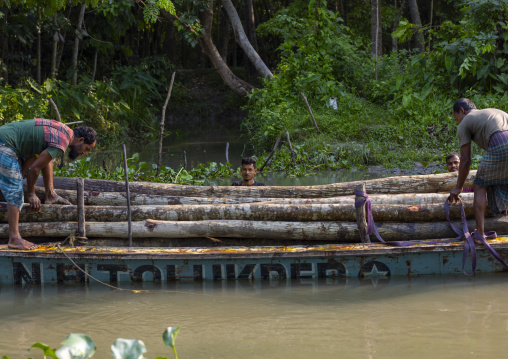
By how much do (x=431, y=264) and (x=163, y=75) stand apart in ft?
58.1

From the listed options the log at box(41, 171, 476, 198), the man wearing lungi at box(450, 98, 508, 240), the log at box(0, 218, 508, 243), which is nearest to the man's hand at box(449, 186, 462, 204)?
the man wearing lungi at box(450, 98, 508, 240)

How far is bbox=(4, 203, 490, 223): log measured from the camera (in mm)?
5738

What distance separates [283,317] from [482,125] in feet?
8.15

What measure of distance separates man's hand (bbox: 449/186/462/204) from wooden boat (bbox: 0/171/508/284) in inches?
4.6

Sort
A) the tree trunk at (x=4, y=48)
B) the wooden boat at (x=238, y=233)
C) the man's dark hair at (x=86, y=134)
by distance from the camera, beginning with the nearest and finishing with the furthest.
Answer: the wooden boat at (x=238, y=233) < the man's dark hair at (x=86, y=134) < the tree trunk at (x=4, y=48)

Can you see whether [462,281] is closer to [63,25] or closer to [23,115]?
[23,115]

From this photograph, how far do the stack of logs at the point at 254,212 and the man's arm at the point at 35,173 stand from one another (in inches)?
12.6

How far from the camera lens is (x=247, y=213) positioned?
5.85 m

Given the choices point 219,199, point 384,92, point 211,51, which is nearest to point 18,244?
point 219,199

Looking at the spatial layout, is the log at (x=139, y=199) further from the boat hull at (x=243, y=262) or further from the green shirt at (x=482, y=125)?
the green shirt at (x=482, y=125)

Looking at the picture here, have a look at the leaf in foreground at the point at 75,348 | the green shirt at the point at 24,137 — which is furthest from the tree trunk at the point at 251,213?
the leaf in foreground at the point at 75,348

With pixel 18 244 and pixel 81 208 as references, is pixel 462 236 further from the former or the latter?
pixel 18 244

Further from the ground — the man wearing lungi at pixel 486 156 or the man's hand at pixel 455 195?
the man wearing lungi at pixel 486 156

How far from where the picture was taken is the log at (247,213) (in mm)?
5738
